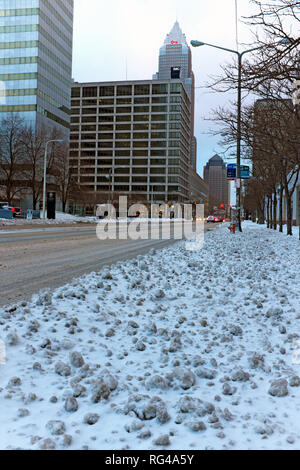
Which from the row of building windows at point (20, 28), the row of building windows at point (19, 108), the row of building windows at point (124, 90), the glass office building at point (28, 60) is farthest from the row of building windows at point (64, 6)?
the row of building windows at point (124, 90)

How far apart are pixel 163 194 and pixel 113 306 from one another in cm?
11478

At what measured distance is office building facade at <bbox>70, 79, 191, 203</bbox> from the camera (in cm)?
12081

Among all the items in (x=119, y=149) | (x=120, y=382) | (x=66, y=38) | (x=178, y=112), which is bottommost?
(x=120, y=382)

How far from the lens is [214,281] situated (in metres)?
6.44

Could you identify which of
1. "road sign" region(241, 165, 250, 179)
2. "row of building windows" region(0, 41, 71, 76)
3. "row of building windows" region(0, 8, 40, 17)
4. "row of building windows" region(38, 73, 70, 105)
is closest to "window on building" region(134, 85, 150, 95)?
"row of building windows" region(38, 73, 70, 105)

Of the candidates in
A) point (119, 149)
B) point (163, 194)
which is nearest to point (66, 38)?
point (119, 149)

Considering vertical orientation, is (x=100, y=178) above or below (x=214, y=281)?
above

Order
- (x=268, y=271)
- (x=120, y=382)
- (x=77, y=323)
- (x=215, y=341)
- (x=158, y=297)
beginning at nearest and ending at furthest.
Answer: (x=120, y=382) < (x=215, y=341) < (x=77, y=323) < (x=158, y=297) < (x=268, y=271)

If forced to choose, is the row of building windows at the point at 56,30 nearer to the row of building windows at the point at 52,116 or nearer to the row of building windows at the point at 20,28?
the row of building windows at the point at 20,28

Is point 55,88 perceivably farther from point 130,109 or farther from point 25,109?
point 130,109

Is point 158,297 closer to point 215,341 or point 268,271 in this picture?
point 215,341

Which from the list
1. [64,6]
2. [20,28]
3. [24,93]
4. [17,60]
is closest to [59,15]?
[64,6]

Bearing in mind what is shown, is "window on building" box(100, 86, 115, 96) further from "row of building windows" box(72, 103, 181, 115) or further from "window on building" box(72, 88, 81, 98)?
"window on building" box(72, 88, 81, 98)

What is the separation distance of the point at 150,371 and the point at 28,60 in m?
89.5
